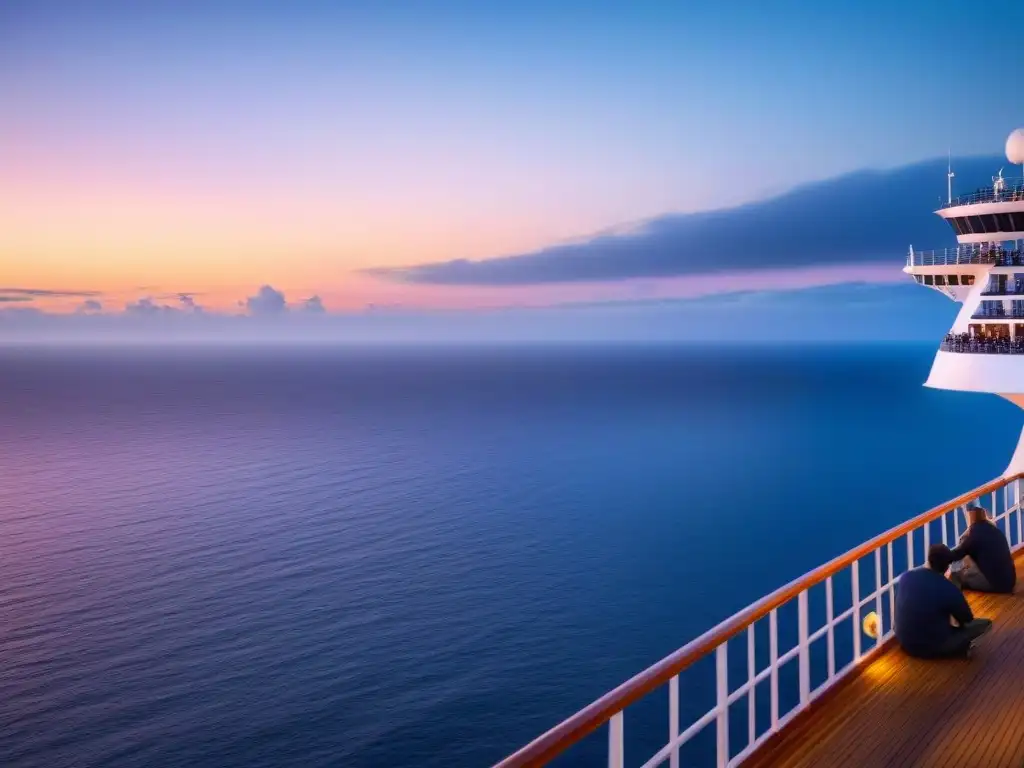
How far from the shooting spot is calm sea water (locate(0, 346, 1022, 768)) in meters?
23.0

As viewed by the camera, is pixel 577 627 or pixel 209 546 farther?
pixel 209 546

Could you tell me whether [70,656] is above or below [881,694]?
below

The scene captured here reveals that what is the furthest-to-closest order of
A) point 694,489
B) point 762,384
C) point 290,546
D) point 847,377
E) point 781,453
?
point 847,377 < point 762,384 < point 781,453 < point 694,489 < point 290,546

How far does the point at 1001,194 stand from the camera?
1980cm

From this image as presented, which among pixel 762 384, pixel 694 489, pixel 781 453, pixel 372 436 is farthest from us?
pixel 762 384

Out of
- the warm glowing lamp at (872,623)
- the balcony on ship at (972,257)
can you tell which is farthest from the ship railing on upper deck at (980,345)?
the warm glowing lamp at (872,623)

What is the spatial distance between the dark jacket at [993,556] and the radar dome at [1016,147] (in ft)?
52.3

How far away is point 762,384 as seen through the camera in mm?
153875

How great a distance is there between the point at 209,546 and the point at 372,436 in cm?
4025

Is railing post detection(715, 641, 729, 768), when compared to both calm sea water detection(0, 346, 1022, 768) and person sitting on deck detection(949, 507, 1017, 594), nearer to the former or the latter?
person sitting on deck detection(949, 507, 1017, 594)

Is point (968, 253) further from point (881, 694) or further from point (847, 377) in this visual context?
point (847, 377)

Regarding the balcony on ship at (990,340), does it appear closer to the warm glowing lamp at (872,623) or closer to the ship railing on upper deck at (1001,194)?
the ship railing on upper deck at (1001,194)

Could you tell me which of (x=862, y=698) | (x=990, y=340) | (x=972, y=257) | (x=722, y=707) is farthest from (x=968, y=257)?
(x=722, y=707)

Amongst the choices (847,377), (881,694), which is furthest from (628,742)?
(847,377)
